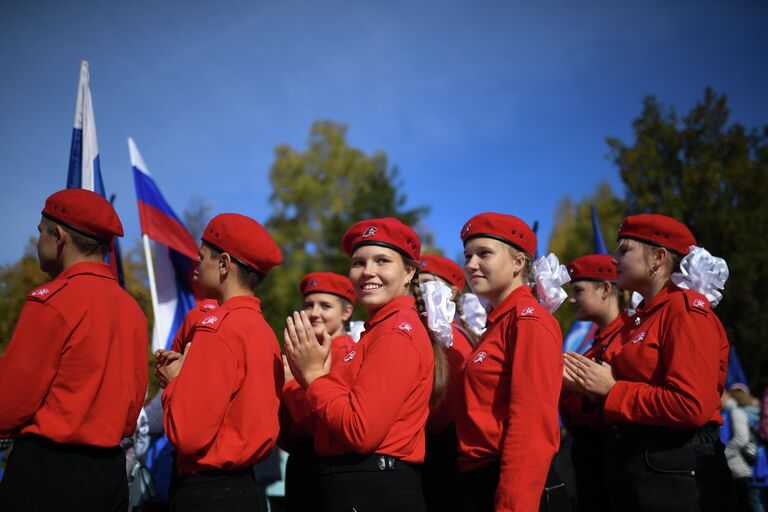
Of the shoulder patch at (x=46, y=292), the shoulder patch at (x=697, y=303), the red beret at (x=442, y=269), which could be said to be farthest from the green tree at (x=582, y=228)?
the shoulder patch at (x=46, y=292)

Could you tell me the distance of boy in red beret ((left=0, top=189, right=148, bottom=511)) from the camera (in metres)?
3.00

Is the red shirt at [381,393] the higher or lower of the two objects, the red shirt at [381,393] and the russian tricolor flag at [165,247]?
the lower

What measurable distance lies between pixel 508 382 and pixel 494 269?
0.74 m

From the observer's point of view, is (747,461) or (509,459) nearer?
(509,459)

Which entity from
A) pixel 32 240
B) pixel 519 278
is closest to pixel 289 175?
pixel 32 240

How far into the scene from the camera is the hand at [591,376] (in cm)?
376

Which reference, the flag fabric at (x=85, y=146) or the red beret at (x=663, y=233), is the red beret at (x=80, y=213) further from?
the red beret at (x=663, y=233)

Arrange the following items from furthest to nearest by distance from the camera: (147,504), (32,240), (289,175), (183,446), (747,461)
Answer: (289,175) → (747,461) → (32,240) → (147,504) → (183,446)

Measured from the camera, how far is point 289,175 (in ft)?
116

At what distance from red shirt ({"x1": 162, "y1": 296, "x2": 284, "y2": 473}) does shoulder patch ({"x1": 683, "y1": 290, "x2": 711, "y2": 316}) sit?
2.39 metres

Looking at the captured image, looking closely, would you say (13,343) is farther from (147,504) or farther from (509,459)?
(147,504)

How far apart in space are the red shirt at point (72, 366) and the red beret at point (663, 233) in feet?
10.5

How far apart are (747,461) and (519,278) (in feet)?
22.8

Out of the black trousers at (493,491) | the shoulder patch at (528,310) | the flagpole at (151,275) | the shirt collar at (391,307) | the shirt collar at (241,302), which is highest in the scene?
the flagpole at (151,275)
